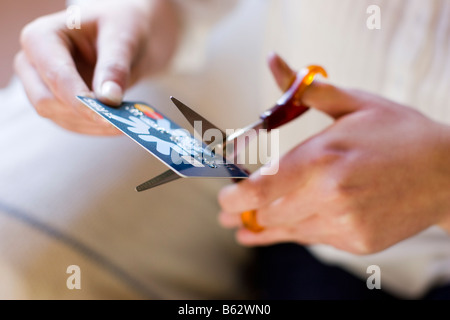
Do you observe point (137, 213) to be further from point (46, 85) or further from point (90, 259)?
point (46, 85)

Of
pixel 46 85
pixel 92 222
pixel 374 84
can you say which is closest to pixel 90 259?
pixel 92 222

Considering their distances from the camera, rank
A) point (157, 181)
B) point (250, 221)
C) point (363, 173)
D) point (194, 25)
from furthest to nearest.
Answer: point (194, 25), point (250, 221), point (363, 173), point (157, 181)

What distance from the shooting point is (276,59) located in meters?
0.41

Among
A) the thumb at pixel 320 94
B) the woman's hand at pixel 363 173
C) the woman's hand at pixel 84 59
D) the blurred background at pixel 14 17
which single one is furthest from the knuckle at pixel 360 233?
the blurred background at pixel 14 17

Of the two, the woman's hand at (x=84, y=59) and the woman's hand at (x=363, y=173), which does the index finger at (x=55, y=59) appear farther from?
the woman's hand at (x=363, y=173)

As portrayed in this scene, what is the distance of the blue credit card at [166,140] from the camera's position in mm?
293

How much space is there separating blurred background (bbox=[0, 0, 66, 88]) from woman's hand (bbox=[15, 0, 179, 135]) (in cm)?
5

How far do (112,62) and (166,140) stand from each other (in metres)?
→ 0.09

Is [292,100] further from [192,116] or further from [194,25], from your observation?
[194,25]

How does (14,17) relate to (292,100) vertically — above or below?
above

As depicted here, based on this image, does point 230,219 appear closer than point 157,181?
No

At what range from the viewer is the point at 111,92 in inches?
13.1

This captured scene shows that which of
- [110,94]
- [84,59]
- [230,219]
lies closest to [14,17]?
[84,59]

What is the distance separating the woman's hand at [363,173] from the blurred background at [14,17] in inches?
10.1
